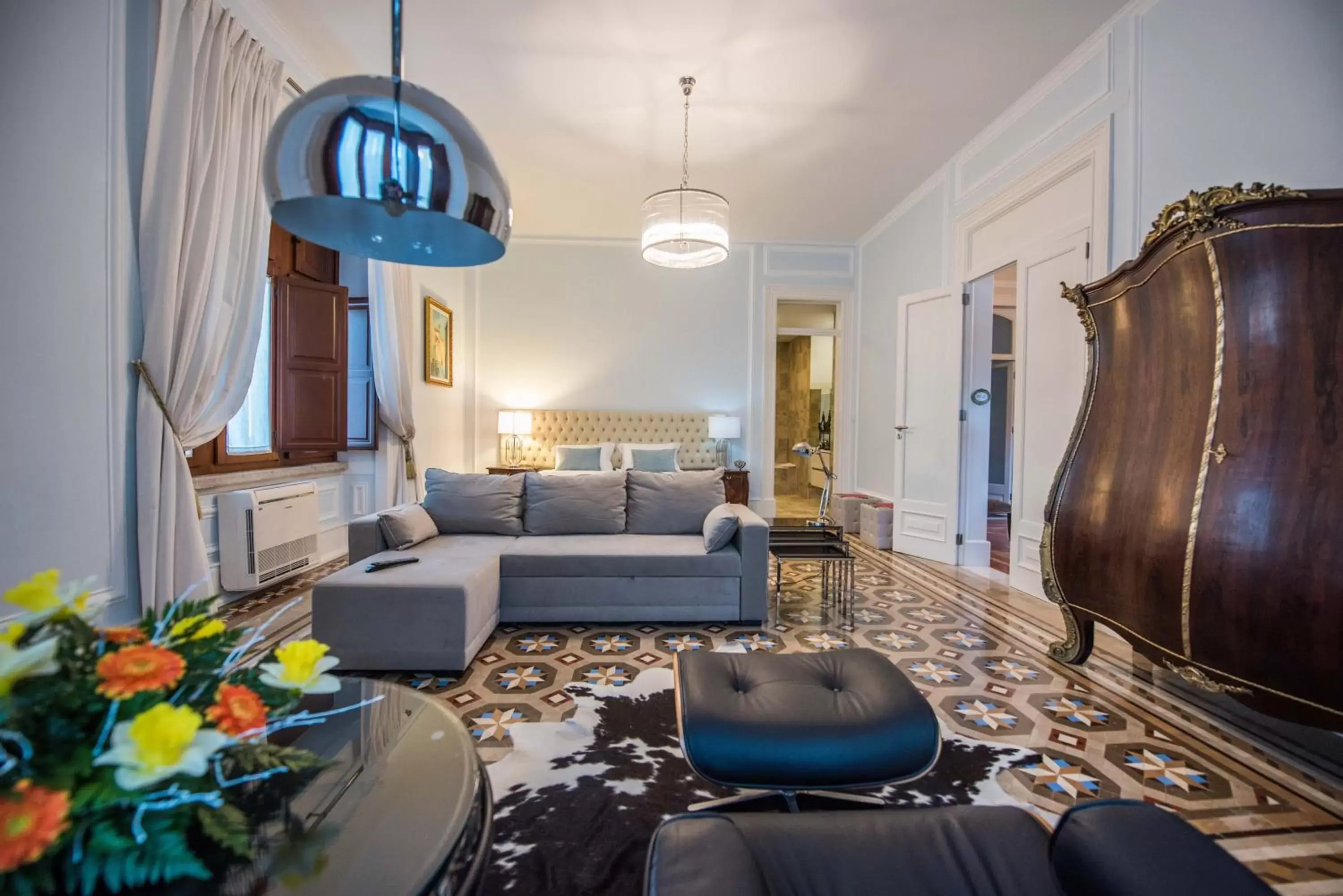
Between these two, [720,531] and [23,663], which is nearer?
[23,663]

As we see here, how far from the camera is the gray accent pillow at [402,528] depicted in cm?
283

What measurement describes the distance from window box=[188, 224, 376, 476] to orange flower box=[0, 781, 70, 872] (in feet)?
10.7

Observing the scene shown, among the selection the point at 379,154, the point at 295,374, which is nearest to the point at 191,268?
the point at 295,374

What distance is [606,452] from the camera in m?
5.85

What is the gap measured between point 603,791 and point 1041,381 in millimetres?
3417

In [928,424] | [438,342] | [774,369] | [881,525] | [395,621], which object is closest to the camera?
[395,621]

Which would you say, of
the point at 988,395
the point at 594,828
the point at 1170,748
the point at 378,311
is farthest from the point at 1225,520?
the point at 378,311

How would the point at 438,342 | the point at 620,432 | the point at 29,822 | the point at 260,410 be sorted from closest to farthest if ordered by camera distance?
the point at 29,822
the point at 260,410
the point at 438,342
the point at 620,432

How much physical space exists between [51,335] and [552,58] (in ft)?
8.75

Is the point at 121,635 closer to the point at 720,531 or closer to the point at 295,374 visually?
the point at 720,531

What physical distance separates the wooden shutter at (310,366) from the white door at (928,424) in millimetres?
4415

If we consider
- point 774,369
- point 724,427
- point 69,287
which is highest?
point 774,369

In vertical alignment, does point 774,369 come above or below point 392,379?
above

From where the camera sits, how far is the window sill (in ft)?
9.48
